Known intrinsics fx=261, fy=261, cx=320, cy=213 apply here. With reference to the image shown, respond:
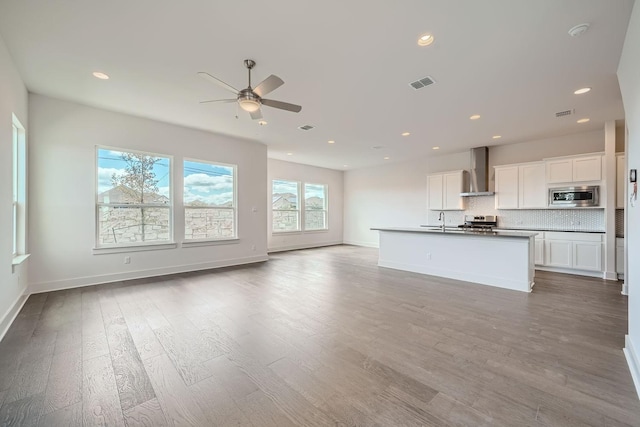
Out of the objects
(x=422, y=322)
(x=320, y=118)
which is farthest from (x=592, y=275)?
(x=320, y=118)

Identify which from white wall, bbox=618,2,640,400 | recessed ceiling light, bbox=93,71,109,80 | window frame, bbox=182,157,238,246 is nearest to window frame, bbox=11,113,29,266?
recessed ceiling light, bbox=93,71,109,80

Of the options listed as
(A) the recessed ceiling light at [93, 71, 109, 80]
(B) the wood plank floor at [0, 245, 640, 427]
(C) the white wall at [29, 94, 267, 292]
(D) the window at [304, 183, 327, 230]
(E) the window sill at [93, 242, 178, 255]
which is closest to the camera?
(B) the wood plank floor at [0, 245, 640, 427]

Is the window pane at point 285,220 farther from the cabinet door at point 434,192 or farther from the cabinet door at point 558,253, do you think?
the cabinet door at point 558,253

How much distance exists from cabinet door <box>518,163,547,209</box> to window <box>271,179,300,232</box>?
6.35 metres

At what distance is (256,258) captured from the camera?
680 cm

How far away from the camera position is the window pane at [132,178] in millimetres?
4684

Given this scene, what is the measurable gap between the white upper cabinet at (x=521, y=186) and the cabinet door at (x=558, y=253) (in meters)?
0.86

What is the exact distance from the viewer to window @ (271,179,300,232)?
870 cm

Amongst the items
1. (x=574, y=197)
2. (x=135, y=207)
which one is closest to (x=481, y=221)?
(x=574, y=197)

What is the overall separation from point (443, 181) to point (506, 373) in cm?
622

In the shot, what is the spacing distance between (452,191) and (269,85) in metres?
6.23

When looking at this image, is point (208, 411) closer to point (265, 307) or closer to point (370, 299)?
point (265, 307)

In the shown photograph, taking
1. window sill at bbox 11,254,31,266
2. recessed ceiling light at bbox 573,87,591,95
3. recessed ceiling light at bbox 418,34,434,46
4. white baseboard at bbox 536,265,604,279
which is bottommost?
white baseboard at bbox 536,265,604,279

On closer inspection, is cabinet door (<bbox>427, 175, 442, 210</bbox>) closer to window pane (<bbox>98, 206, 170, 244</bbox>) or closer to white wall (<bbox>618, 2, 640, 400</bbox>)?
white wall (<bbox>618, 2, 640, 400</bbox>)
